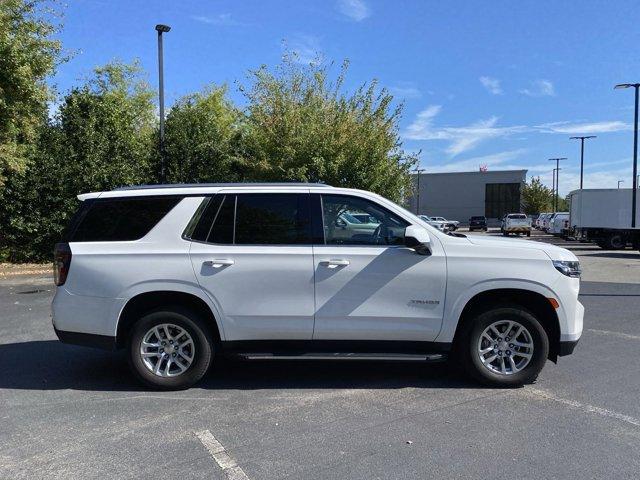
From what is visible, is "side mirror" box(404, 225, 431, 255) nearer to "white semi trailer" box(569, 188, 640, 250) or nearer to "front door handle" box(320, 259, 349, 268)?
"front door handle" box(320, 259, 349, 268)

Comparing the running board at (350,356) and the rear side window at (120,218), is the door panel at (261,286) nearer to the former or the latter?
the running board at (350,356)

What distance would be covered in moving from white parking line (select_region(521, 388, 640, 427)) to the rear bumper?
384 centimetres

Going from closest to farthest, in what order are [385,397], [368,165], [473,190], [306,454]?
[306,454], [385,397], [368,165], [473,190]

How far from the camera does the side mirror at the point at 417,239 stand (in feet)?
16.0

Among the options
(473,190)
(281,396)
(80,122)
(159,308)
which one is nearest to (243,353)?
(281,396)

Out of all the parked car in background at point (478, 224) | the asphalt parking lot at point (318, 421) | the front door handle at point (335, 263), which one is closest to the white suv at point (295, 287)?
the front door handle at point (335, 263)

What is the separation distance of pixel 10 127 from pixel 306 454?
1236 cm

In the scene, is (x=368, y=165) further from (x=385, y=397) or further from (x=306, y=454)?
(x=306, y=454)

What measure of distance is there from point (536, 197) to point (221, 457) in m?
75.7

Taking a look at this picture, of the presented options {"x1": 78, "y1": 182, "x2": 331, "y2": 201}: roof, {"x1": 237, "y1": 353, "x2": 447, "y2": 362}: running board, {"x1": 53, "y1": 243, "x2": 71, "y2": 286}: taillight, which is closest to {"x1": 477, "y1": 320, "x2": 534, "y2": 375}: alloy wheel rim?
{"x1": 237, "y1": 353, "x2": 447, "y2": 362}: running board

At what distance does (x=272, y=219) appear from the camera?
522 cm

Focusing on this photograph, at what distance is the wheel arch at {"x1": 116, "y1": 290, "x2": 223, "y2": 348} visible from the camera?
203 inches

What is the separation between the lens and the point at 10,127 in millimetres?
13070

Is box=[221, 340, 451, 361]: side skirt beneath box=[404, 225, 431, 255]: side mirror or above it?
beneath
